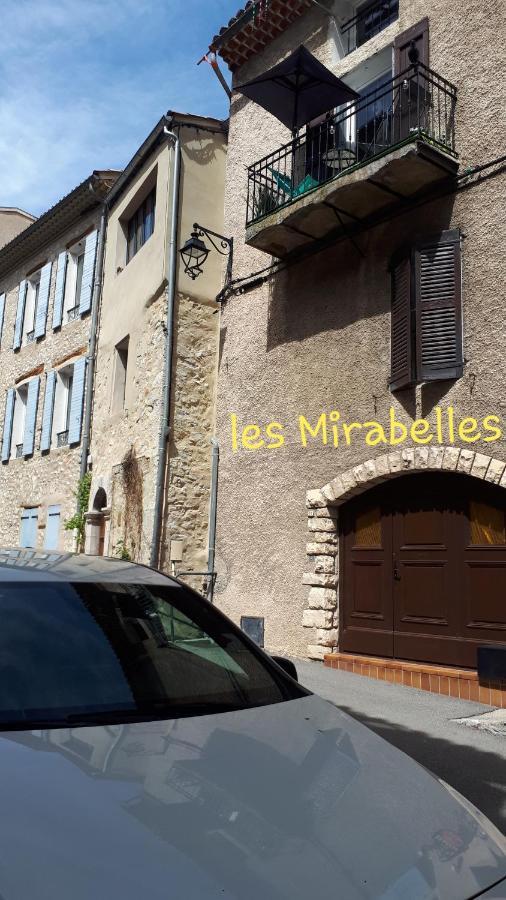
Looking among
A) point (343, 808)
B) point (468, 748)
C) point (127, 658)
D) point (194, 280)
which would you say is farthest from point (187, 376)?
point (343, 808)

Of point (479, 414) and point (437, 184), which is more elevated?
point (437, 184)

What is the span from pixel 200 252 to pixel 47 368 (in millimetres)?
6274

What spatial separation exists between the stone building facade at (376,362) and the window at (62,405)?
18.3 ft

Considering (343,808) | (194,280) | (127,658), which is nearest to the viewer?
(343,808)

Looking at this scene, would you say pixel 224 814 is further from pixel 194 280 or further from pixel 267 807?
pixel 194 280

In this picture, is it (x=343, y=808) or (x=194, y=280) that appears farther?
(x=194, y=280)

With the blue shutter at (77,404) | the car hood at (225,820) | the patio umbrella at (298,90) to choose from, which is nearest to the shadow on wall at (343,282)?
the patio umbrella at (298,90)

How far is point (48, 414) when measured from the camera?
1534 centimetres

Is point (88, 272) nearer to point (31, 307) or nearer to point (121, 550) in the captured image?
point (31, 307)

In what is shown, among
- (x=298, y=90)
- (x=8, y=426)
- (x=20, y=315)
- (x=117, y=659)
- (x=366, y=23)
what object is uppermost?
(x=366, y=23)

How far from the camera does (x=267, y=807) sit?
1.69 metres

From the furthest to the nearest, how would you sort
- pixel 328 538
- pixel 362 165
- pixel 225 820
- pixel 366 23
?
pixel 366 23 < pixel 328 538 < pixel 362 165 < pixel 225 820

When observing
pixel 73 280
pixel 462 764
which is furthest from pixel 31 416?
pixel 462 764

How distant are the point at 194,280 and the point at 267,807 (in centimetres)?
1045
